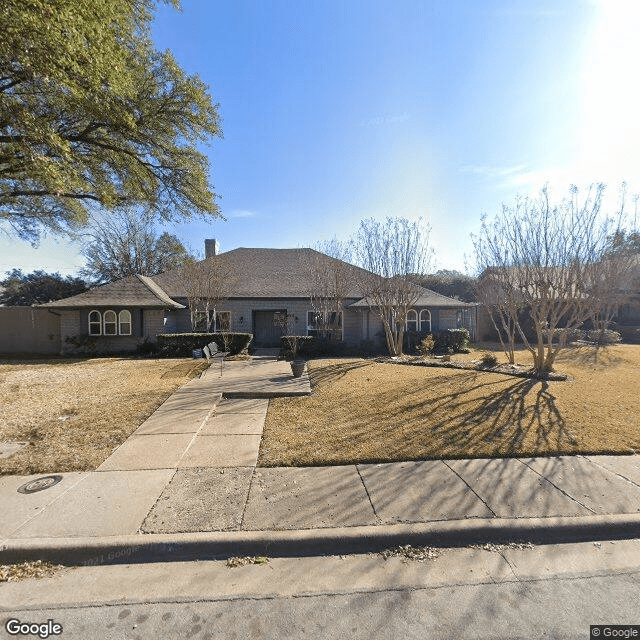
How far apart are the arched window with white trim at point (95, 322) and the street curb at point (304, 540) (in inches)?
663

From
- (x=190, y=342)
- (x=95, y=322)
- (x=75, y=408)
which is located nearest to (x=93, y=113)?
(x=75, y=408)

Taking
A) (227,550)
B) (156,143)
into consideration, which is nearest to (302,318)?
(156,143)

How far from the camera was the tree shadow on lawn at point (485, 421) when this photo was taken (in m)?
4.81

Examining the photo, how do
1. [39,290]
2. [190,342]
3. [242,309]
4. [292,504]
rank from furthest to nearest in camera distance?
[39,290]
[242,309]
[190,342]
[292,504]

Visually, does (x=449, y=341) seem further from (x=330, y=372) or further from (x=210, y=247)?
(x=210, y=247)

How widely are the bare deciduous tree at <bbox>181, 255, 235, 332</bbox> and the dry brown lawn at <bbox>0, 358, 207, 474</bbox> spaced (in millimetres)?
5859

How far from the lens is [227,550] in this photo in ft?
9.53

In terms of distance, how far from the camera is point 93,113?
7602mm

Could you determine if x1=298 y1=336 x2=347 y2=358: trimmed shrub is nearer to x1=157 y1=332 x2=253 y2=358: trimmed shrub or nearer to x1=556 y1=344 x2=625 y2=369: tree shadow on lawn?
x1=157 y1=332 x2=253 y2=358: trimmed shrub

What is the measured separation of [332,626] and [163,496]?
7.66 ft

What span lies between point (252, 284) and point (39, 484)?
17.1 meters

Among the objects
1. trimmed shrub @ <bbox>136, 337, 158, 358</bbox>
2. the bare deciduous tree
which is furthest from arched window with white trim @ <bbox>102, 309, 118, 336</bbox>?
the bare deciduous tree

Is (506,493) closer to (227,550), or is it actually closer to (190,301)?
(227,550)

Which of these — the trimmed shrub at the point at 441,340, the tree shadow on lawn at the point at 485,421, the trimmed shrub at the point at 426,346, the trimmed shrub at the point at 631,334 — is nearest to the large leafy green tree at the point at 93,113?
the tree shadow on lawn at the point at 485,421
